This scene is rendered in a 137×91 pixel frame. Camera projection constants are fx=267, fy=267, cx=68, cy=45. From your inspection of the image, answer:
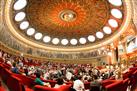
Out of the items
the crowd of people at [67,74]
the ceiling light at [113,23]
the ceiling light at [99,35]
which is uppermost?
the ceiling light at [113,23]

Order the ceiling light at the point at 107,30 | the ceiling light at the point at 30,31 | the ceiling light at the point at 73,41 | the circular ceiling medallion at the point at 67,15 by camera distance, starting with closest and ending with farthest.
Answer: the circular ceiling medallion at the point at 67,15 → the ceiling light at the point at 107,30 → the ceiling light at the point at 30,31 → the ceiling light at the point at 73,41

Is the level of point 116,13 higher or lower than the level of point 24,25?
higher

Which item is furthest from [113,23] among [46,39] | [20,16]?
[20,16]

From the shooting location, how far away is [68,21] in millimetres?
27828

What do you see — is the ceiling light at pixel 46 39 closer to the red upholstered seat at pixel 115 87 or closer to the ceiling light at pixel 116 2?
the ceiling light at pixel 116 2

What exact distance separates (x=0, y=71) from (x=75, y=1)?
55.8ft

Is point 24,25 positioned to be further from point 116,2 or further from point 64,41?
point 116,2

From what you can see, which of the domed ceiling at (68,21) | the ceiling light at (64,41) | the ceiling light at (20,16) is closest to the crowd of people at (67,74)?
the domed ceiling at (68,21)

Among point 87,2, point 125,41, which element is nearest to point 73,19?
point 87,2

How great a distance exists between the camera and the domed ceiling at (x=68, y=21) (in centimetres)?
2359

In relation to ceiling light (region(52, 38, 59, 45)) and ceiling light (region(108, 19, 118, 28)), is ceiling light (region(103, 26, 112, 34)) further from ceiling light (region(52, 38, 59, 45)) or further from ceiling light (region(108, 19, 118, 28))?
ceiling light (region(52, 38, 59, 45))

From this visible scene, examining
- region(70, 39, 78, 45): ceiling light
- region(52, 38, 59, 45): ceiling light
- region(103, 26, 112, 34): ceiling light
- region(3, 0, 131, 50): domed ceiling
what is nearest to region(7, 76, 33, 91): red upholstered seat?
region(3, 0, 131, 50): domed ceiling

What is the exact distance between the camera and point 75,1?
2378 cm

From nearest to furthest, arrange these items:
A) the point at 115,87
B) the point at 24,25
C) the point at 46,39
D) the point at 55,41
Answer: the point at 115,87
the point at 24,25
the point at 46,39
the point at 55,41
